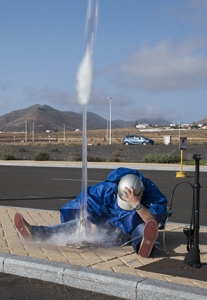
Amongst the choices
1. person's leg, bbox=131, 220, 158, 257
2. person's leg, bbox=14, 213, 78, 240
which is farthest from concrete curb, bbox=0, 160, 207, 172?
person's leg, bbox=131, 220, 158, 257

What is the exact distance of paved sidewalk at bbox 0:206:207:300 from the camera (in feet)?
17.6

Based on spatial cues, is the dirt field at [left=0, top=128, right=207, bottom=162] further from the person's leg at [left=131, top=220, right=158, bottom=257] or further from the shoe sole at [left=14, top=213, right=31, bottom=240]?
the person's leg at [left=131, top=220, right=158, bottom=257]

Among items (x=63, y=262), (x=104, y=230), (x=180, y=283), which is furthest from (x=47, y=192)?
(x=180, y=283)

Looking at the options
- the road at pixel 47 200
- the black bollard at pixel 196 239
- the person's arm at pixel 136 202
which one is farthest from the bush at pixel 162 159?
the black bollard at pixel 196 239

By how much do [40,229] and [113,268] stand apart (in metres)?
1.64

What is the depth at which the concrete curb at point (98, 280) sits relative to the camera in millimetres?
5223

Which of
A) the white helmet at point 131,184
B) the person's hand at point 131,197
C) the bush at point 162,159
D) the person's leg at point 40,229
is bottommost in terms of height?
the person's leg at point 40,229

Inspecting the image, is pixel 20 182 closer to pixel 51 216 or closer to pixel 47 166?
pixel 51 216

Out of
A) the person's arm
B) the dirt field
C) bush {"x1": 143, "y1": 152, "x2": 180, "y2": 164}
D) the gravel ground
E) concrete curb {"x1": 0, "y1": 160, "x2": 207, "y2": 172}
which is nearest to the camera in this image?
the person's arm

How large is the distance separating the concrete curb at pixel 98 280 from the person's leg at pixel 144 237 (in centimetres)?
80

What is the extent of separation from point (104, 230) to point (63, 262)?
3.97ft

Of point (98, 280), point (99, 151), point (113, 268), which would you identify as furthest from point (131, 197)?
point (99, 151)

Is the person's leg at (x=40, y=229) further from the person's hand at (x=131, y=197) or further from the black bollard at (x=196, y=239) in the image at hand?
the black bollard at (x=196, y=239)

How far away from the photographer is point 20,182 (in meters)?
17.3
